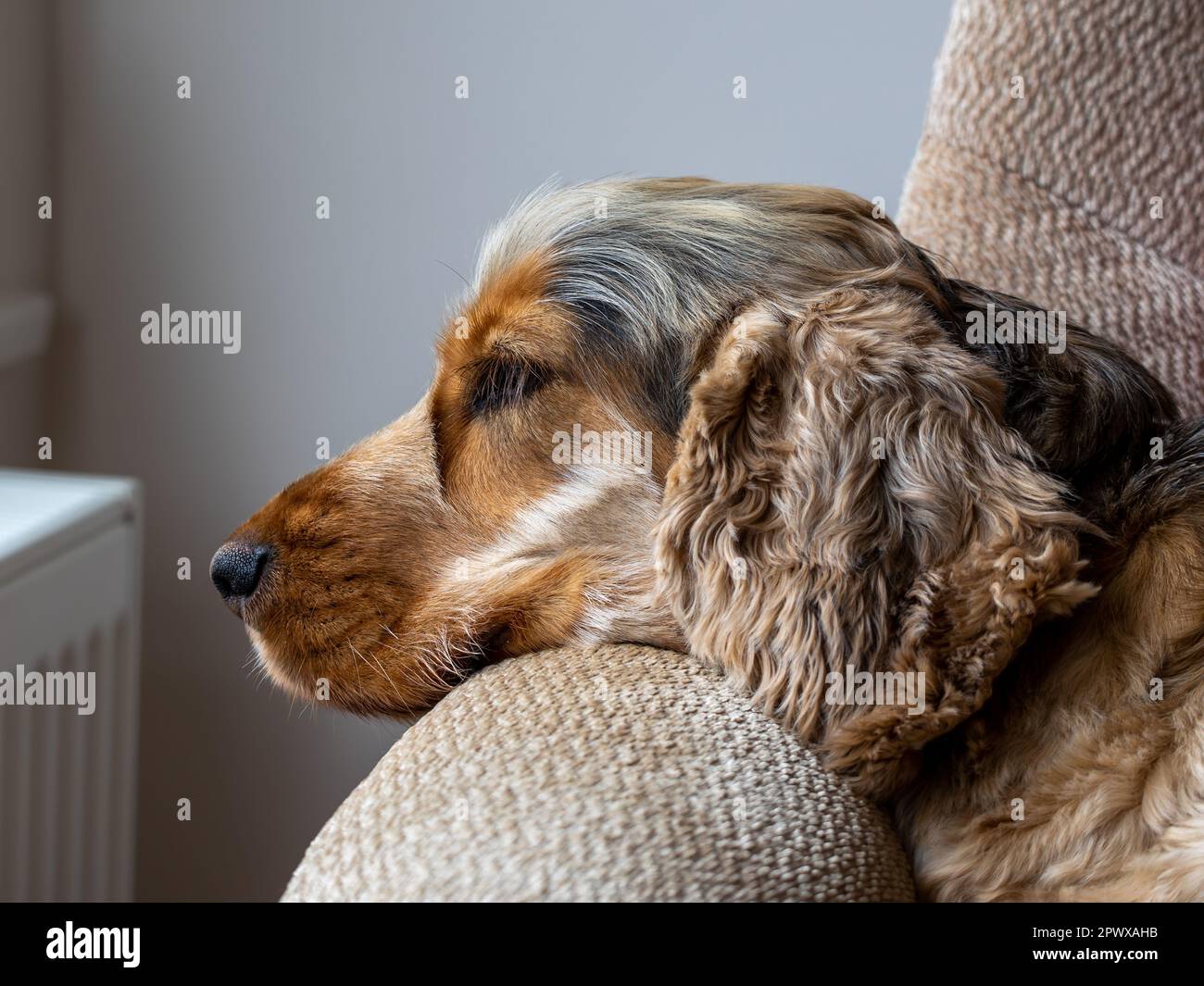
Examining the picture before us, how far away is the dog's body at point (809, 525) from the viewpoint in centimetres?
93

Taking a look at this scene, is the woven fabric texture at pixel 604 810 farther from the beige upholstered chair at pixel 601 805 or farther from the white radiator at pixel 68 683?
the white radiator at pixel 68 683

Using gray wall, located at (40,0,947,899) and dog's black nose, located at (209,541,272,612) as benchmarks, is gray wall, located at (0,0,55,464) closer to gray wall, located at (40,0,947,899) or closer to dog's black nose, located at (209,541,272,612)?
gray wall, located at (40,0,947,899)

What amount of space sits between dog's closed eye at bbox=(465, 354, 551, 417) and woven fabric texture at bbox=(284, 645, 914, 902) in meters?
0.29

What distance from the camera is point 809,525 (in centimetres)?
97

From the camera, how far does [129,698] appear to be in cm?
197

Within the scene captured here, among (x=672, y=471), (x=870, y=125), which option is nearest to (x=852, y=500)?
(x=672, y=471)

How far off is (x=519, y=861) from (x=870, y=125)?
5.41 ft
